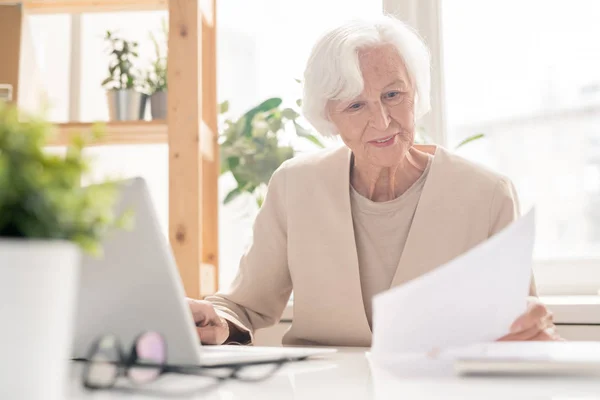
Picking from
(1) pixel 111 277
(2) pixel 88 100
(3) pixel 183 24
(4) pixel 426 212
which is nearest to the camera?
(1) pixel 111 277

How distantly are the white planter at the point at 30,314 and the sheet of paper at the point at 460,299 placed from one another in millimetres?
320

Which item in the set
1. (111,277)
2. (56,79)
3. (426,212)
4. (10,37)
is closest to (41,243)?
(111,277)

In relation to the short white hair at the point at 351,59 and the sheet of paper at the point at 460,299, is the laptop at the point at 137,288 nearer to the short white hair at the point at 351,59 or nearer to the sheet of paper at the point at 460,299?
the sheet of paper at the point at 460,299

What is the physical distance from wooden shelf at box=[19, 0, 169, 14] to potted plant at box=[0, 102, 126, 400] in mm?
2023

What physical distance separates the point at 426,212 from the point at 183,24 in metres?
1.08

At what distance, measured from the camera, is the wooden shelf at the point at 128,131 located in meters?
2.20

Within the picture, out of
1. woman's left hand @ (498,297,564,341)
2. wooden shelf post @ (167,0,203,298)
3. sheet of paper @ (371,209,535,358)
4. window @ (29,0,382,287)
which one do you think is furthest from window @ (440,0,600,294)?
sheet of paper @ (371,209,535,358)

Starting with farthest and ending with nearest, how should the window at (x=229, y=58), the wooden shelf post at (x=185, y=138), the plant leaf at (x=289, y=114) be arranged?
the window at (x=229, y=58) → the plant leaf at (x=289, y=114) → the wooden shelf post at (x=185, y=138)

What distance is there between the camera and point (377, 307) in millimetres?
662

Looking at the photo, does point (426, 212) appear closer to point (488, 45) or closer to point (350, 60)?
point (350, 60)

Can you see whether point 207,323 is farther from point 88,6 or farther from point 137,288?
point 88,6

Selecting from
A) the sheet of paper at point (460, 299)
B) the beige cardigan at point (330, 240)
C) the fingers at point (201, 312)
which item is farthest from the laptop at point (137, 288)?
the beige cardigan at point (330, 240)

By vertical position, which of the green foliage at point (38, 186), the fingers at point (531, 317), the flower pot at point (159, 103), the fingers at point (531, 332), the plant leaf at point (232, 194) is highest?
the flower pot at point (159, 103)

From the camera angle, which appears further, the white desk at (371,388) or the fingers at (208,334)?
the fingers at (208,334)
